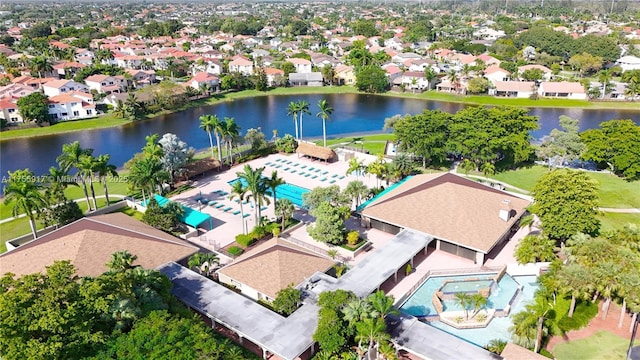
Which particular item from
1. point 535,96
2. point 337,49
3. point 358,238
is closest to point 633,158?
point 358,238

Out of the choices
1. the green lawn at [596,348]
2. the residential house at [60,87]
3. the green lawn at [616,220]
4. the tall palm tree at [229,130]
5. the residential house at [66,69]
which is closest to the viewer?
the green lawn at [596,348]

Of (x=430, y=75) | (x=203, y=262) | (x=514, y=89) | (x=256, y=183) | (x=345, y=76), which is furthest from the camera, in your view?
(x=345, y=76)

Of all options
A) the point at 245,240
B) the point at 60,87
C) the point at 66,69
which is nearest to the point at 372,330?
the point at 245,240

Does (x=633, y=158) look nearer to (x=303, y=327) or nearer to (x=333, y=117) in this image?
(x=303, y=327)

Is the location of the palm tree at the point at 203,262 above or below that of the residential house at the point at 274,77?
below

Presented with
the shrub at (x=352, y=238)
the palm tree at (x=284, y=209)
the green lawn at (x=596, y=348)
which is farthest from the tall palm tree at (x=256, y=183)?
the green lawn at (x=596, y=348)

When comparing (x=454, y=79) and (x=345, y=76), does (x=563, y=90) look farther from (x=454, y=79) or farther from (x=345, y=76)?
(x=345, y=76)

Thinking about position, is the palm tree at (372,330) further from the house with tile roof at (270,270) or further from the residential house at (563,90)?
the residential house at (563,90)
